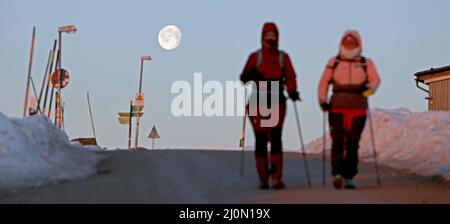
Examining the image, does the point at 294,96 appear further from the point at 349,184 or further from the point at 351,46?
the point at 349,184

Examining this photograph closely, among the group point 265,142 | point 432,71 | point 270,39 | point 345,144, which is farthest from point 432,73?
point 270,39

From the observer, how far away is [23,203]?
408 inches

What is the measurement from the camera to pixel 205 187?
11.2m

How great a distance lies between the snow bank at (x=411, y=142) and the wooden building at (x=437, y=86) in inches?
836

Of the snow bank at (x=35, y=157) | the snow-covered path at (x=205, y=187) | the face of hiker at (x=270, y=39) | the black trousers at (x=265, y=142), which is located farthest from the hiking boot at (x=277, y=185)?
the snow bank at (x=35, y=157)

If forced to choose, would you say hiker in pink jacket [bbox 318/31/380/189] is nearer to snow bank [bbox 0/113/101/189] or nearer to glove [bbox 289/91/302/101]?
glove [bbox 289/91/302/101]

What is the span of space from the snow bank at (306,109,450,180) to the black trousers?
3.79 metres

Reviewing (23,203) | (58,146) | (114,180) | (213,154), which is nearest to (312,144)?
(213,154)

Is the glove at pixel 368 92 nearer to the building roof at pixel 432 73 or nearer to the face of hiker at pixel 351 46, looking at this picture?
the face of hiker at pixel 351 46

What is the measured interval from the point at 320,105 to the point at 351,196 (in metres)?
1.40

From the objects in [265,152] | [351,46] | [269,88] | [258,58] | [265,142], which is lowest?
[265,152]

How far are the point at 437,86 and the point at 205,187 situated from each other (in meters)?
35.3
